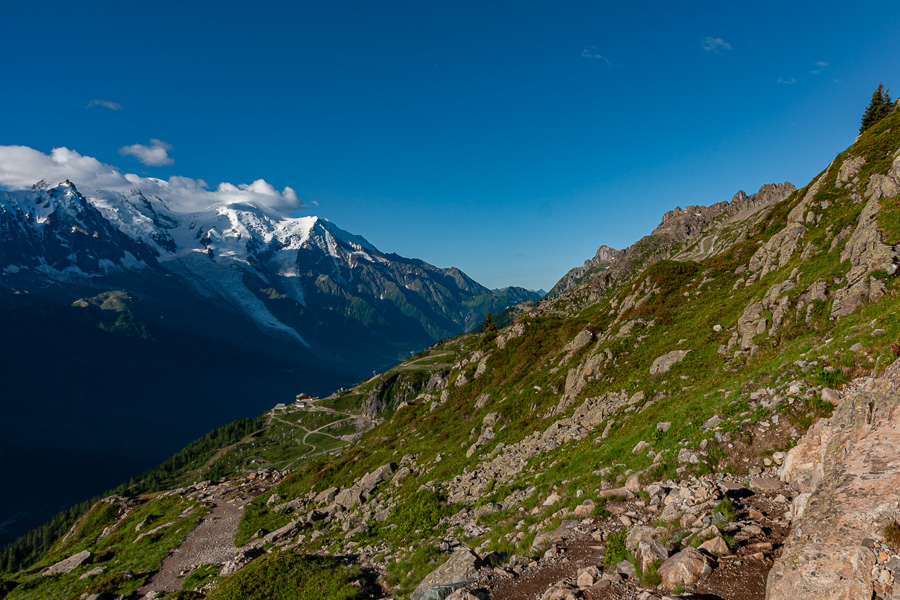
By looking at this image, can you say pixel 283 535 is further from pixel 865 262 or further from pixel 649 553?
pixel 865 262

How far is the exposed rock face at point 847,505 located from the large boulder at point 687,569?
1.68 meters

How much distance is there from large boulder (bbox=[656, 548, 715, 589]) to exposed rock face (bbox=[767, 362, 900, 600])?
1.68m

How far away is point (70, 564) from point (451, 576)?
239ft

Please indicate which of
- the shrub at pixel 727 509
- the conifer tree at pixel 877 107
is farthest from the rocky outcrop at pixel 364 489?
the conifer tree at pixel 877 107

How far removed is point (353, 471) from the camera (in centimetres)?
6128

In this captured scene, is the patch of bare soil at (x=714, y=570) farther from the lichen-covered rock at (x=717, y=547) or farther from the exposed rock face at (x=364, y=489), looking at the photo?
the exposed rock face at (x=364, y=489)

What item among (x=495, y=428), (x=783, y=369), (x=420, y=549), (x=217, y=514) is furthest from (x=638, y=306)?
(x=217, y=514)

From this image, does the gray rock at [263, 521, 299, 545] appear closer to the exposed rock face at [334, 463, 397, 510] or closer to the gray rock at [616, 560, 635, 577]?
the exposed rock face at [334, 463, 397, 510]

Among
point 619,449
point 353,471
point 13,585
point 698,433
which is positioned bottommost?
point 13,585

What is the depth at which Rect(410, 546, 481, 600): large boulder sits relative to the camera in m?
15.1

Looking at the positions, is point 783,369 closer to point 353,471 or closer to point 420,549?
point 420,549

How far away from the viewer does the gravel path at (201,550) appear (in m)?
40.5

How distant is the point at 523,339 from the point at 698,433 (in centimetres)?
4871

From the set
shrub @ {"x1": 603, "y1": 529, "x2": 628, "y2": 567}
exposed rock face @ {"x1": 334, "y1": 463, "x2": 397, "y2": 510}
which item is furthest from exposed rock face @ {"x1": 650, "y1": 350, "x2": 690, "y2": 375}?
exposed rock face @ {"x1": 334, "y1": 463, "x2": 397, "y2": 510}
